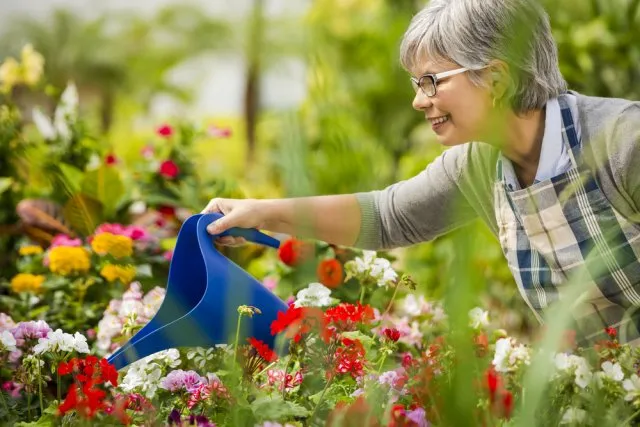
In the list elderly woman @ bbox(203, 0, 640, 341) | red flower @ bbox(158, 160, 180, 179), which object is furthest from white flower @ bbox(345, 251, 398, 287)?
red flower @ bbox(158, 160, 180, 179)

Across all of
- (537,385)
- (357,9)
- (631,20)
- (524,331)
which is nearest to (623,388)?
(537,385)

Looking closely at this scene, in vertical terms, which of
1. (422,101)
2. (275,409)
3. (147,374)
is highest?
(422,101)

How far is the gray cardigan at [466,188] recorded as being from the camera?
5.07ft

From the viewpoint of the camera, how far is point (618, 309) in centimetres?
166

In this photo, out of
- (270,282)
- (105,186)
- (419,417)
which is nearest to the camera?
(419,417)

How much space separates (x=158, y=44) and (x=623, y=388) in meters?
22.0

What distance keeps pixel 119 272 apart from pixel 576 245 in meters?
1.23

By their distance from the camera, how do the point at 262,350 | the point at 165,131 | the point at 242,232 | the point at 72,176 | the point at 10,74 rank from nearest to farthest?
the point at 262,350
the point at 242,232
the point at 72,176
the point at 165,131
the point at 10,74

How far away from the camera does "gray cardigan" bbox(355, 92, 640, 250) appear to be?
154 cm

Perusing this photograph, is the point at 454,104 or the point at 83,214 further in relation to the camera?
the point at 83,214

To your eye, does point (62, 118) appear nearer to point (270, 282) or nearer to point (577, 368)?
point (270, 282)

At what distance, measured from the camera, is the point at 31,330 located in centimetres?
148

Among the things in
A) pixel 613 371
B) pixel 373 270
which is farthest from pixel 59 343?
pixel 613 371

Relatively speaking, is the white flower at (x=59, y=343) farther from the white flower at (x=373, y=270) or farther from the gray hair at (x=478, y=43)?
the gray hair at (x=478, y=43)
